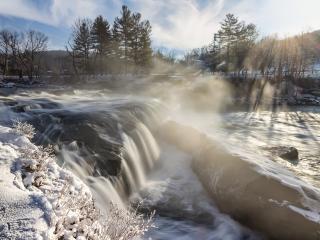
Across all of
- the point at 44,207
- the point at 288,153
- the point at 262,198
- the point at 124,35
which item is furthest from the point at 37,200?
the point at 124,35

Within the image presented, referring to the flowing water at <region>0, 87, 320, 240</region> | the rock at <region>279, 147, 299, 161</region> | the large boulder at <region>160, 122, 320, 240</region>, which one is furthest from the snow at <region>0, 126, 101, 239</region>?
the rock at <region>279, 147, 299, 161</region>

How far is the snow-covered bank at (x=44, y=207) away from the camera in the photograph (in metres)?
3.47

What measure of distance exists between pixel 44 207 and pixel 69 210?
0.39 metres

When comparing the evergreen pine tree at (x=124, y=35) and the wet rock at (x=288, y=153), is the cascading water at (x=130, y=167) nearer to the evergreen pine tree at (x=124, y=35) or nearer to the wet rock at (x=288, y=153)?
the wet rock at (x=288, y=153)

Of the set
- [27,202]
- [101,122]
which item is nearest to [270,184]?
[27,202]

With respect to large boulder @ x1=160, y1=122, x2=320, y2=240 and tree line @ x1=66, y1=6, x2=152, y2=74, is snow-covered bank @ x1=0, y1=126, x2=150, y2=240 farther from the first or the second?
tree line @ x1=66, y1=6, x2=152, y2=74

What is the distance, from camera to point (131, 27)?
5825cm

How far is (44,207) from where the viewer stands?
382 cm

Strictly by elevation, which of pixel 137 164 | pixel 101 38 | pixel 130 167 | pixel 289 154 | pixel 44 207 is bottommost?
pixel 289 154

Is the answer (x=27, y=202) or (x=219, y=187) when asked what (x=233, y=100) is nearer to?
(x=219, y=187)

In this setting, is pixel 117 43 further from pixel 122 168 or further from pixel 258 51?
pixel 122 168

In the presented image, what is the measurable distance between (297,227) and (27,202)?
5.83 metres

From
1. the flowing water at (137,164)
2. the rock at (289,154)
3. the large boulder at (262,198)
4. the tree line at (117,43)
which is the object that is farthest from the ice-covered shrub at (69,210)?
the tree line at (117,43)

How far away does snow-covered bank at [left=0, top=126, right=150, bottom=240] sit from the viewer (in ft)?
11.4
